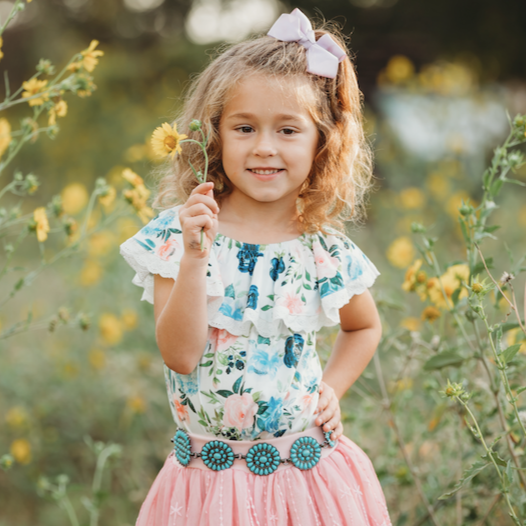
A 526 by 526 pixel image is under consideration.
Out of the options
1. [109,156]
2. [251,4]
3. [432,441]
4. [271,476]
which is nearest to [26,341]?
[432,441]

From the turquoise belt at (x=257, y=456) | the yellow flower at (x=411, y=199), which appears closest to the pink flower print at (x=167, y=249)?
the turquoise belt at (x=257, y=456)

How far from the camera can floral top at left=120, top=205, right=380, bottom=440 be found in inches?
43.8

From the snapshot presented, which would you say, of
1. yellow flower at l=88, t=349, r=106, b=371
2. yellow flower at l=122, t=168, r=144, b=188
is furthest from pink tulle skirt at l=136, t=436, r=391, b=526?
yellow flower at l=88, t=349, r=106, b=371

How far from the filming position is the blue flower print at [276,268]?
1172 mm

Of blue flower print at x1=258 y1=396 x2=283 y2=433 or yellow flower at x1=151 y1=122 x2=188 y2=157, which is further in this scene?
blue flower print at x1=258 y1=396 x2=283 y2=433

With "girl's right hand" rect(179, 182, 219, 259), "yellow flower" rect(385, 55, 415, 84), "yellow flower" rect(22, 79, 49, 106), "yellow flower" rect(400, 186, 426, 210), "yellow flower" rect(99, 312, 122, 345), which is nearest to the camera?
"girl's right hand" rect(179, 182, 219, 259)

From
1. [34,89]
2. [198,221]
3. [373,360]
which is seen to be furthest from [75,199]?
[198,221]

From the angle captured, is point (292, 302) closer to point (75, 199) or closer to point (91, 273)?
point (91, 273)

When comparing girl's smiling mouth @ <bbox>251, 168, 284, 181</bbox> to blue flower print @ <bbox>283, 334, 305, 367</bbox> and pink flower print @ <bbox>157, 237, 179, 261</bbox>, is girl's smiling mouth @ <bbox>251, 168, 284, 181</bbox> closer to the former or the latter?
pink flower print @ <bbox>157, 237, 179, 261</bbox>

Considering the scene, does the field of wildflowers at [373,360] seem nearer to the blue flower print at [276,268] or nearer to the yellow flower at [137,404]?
the yellow flower at [137,404]

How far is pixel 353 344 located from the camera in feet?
4.33

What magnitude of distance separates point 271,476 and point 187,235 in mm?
459

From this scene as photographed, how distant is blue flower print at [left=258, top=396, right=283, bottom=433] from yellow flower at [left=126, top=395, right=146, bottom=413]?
1.11 meters

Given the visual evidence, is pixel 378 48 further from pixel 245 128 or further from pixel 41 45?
pixel 245 128
